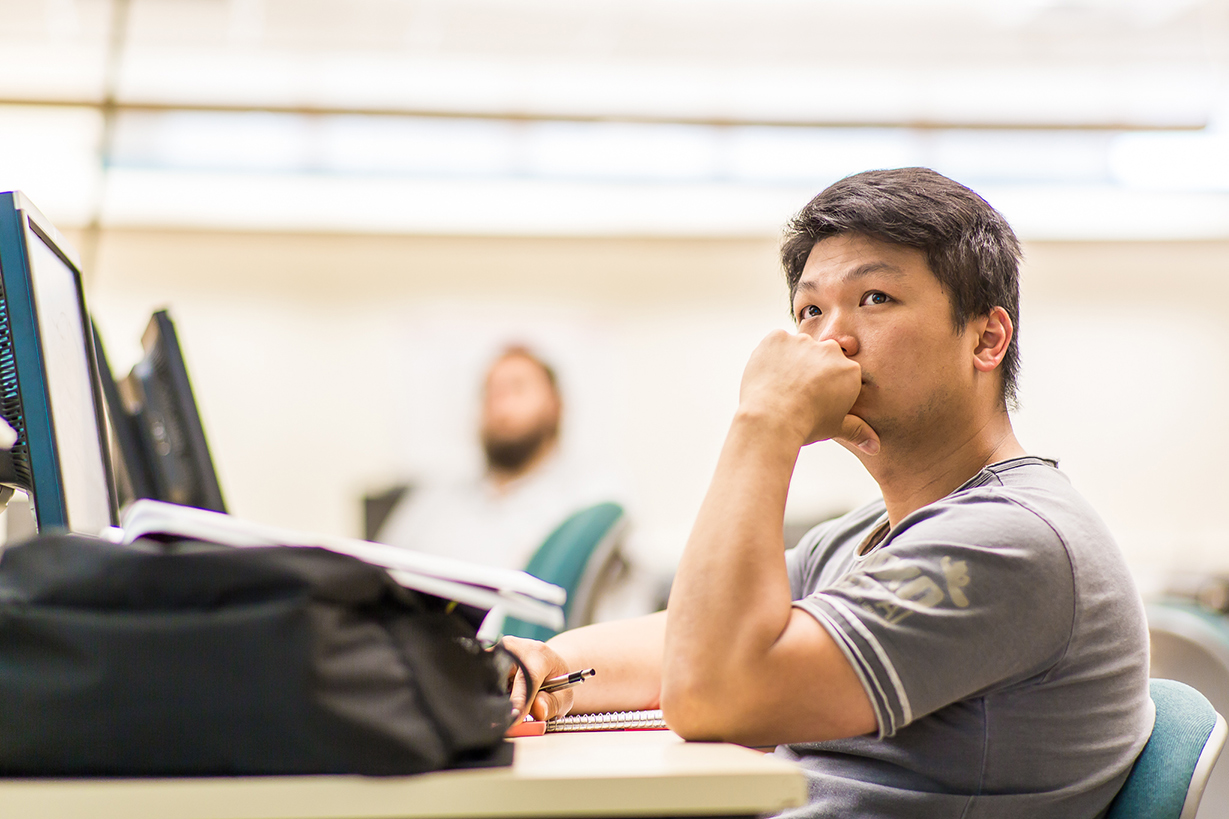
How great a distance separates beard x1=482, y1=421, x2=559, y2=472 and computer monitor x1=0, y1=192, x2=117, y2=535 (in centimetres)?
317

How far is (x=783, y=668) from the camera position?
0.76 metres

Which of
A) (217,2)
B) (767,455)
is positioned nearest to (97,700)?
(767,455)

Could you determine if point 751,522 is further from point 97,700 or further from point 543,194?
point 543,194

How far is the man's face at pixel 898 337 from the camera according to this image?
995mm

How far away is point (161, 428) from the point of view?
1424mm

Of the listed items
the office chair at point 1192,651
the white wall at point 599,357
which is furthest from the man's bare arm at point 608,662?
the white wall at point 599,357

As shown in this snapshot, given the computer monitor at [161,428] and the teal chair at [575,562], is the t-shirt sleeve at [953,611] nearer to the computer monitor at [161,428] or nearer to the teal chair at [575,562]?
the computer monitor at [161,428]

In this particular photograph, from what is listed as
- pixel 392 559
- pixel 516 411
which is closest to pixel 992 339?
pixel 392 559

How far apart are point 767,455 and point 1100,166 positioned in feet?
14.3

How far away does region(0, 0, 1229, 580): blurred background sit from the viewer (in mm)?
3822

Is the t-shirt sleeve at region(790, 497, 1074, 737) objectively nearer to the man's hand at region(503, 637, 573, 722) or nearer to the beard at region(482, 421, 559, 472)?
the man's hand at region(503, 637, 573, 722)

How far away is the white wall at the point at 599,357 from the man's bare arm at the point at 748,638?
3452mm

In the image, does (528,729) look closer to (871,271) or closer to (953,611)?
(953,611)

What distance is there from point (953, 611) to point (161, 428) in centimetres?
116
